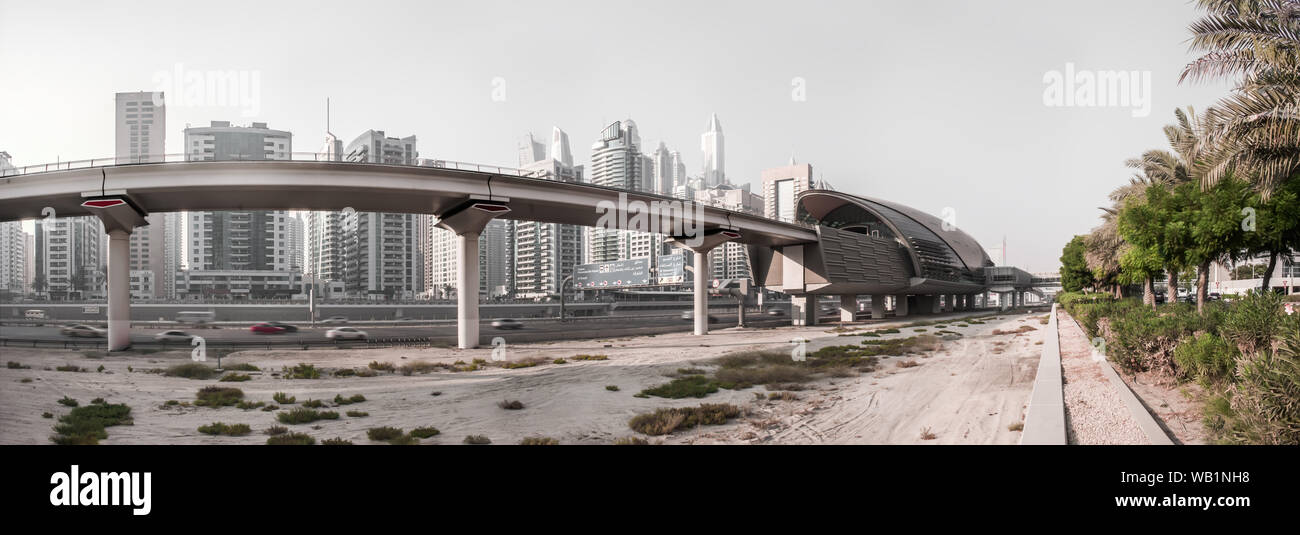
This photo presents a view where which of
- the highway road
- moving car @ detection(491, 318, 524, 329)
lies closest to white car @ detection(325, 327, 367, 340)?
the highway road

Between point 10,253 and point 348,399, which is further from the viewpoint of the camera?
point 10,253

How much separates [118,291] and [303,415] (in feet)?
83.6

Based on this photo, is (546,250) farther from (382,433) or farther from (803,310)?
(382,433)

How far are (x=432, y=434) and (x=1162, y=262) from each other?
32585mm

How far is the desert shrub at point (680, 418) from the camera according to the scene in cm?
973

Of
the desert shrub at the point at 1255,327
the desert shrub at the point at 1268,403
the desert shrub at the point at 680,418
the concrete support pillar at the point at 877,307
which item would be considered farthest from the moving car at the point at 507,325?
the desert shrub at the point at 1268,403

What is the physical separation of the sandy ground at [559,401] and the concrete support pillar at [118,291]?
3547 millimetres

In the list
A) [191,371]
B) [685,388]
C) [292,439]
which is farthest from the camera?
[191,371]

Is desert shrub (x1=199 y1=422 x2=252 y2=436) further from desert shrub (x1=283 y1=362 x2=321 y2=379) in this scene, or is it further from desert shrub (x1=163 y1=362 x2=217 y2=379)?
desert shrub (x1=163 y1=362 x2=217 y2=379)

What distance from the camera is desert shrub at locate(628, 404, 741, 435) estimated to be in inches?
383

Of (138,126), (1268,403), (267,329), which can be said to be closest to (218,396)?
(1268,403)

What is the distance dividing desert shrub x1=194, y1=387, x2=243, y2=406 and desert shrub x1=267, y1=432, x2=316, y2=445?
515cm

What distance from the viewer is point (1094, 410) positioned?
9930 millimetres
